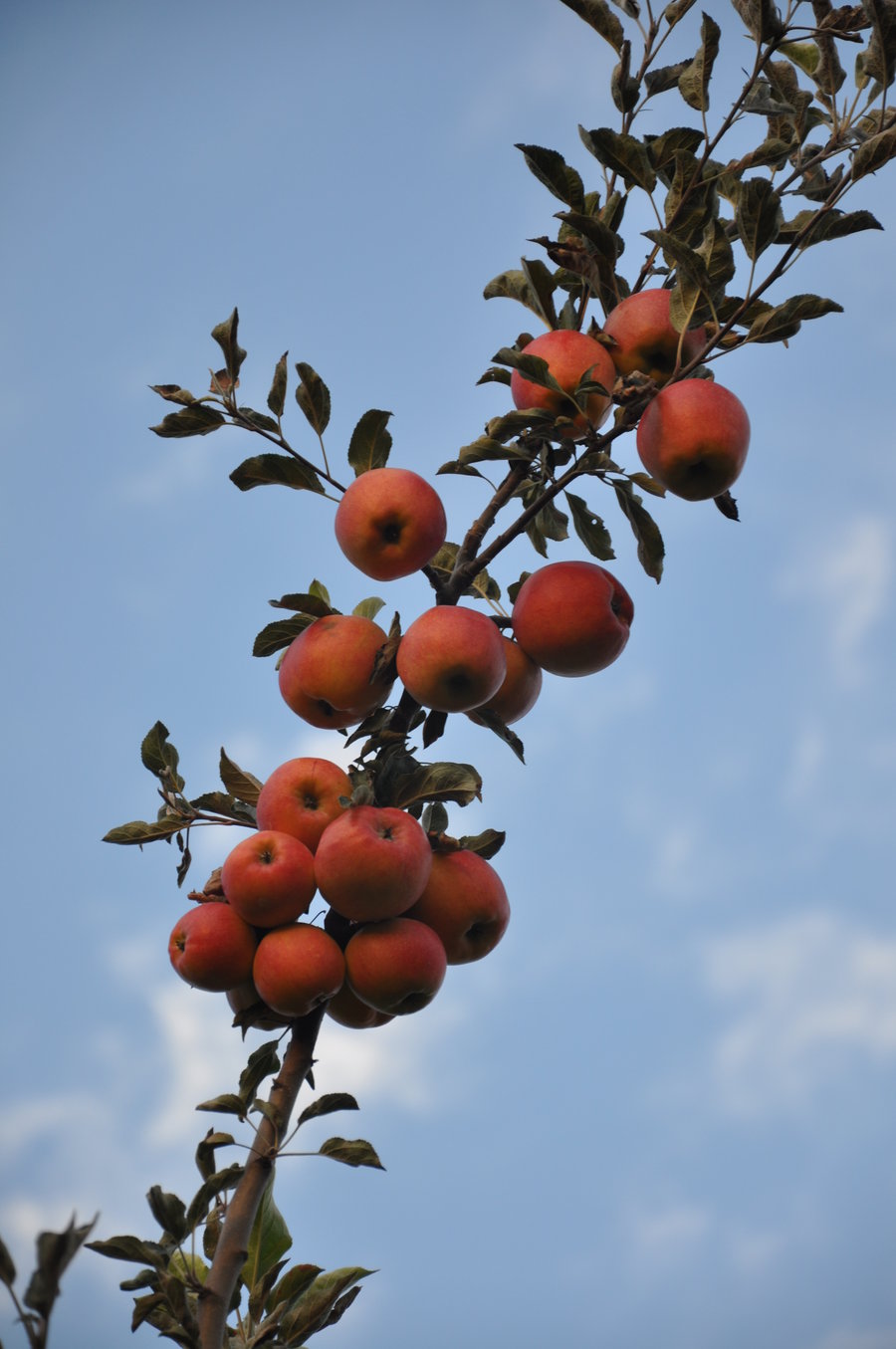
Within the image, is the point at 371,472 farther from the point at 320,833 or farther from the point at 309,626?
the point at 320,833

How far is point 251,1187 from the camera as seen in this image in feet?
7.73

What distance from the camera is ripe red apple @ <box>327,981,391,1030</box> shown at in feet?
8.93

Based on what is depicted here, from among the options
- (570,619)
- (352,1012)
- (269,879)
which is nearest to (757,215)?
(570,619)

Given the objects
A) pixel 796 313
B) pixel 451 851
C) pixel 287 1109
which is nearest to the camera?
pixel 287 1109

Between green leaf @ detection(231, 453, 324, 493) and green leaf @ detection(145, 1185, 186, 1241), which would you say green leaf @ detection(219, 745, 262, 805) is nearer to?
green leaf @ detection(231, 453, 324, 493)

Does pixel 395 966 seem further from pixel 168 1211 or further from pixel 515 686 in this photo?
pixel 515 686

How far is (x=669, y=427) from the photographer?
2.54m

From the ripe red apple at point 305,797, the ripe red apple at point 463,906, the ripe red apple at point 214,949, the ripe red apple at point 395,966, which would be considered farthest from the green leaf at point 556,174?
the ripe red apple at point 214,949

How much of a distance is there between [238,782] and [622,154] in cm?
183

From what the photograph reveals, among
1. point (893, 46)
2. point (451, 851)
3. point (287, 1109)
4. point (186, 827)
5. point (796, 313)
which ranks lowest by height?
point (287, 1109)

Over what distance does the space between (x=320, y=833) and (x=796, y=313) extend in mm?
1613

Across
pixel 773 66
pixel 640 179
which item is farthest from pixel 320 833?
pixel 773 66

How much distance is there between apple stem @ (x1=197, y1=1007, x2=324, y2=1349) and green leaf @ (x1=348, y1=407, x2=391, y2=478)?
1.36 meters

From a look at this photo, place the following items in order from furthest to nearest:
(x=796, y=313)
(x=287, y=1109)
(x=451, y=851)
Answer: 1. (x=451, y=851)
2. (x=796, y=313)
3. (x=287, y=1109)
